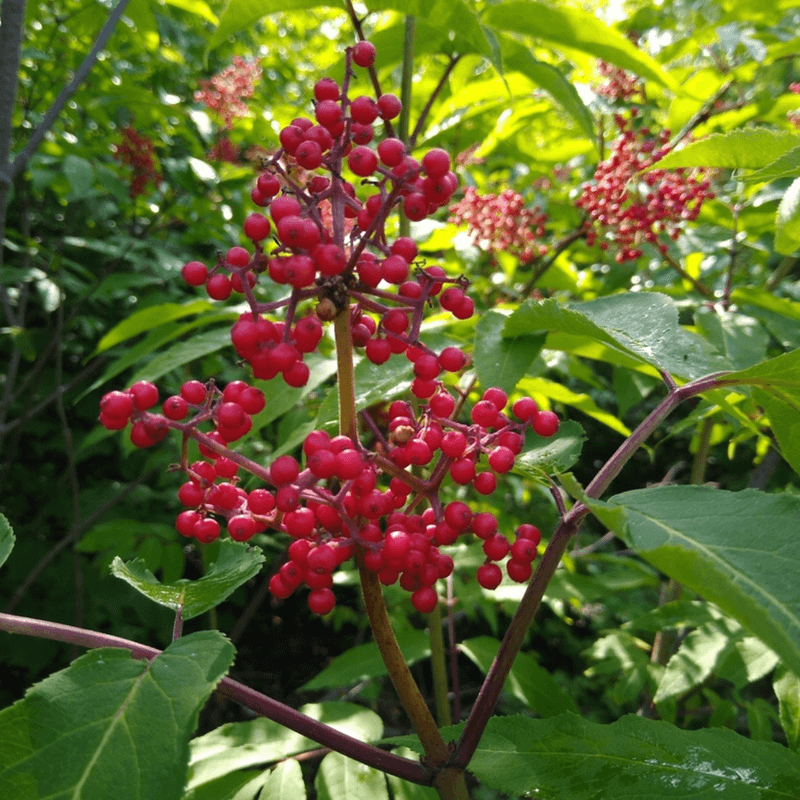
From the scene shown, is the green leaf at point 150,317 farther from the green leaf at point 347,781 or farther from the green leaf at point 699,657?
the green leaf at point 699,657

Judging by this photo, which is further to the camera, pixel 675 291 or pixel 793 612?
pixel 675 291

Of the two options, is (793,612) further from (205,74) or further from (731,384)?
(205,74)

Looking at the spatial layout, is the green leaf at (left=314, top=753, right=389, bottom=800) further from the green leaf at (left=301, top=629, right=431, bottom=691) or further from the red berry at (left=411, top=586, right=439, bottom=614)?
the green leaf at (left=301, top=629, right=431, bottom=691)

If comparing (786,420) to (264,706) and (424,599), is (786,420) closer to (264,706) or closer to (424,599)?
(424,599)

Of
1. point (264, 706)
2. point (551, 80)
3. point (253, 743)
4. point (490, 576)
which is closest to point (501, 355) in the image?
point (490, 576)

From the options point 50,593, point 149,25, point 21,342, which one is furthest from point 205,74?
point 50,593

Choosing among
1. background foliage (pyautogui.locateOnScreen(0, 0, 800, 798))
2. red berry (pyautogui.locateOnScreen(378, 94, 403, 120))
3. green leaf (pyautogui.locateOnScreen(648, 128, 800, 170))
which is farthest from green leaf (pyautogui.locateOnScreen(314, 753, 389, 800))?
green leaf (pyautogui.locateOnScreen(648, 128, 800, 170))
